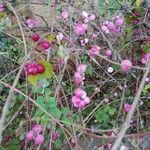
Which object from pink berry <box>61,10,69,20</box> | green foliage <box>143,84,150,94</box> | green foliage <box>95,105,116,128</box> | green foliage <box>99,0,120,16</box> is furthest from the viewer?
green foliage <box>99,0,120,16</box>

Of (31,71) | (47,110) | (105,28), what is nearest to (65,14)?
(105,28)

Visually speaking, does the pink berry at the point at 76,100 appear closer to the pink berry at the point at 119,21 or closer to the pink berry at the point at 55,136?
the pink berry at the point at 55,136

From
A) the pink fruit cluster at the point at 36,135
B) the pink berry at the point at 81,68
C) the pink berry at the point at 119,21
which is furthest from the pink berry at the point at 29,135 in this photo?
the pink berry at the point at 119,21

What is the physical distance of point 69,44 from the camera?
246cm

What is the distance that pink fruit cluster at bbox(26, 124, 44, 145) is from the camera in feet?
6.90

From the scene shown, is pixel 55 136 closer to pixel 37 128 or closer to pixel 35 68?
pixel 37 128

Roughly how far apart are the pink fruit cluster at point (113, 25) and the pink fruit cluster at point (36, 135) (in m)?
0.90

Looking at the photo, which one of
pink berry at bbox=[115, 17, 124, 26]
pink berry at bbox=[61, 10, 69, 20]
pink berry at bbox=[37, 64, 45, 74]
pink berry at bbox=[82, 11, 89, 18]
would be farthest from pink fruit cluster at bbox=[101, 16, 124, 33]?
pink berry at bbox=[37, 64, 45, 74]

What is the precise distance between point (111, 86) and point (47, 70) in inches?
41.0

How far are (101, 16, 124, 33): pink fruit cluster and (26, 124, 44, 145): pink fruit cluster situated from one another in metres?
0.90

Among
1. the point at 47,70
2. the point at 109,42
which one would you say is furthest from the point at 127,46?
the point at 47,70

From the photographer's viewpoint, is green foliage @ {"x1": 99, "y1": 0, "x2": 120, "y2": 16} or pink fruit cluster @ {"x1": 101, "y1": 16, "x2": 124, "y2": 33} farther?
green foliage @ {"x1": 99, "y1": 0, "x2": 120, "y2": 16}

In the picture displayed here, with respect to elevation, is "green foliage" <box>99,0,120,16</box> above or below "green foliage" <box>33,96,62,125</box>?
above

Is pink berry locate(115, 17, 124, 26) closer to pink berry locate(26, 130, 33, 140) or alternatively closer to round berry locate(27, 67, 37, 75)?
pink berry locate(26, 130, 33, 140)
